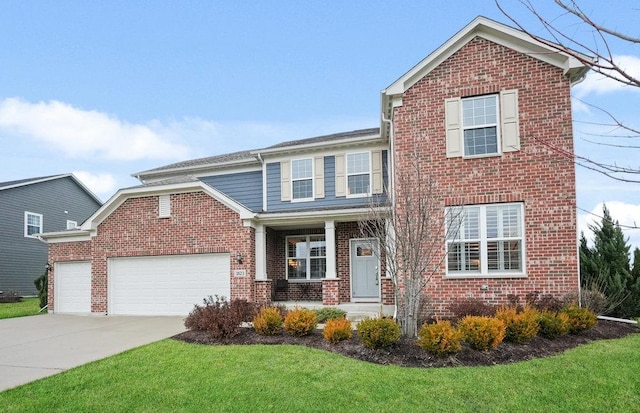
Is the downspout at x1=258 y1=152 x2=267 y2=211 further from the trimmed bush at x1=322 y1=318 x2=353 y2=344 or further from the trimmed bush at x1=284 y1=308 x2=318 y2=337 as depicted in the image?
the trimmed bush at x1=322 y1=318 x2=353 y2=344

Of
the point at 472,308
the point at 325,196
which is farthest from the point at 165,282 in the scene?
the point at 472,308

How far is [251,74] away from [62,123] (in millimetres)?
10224

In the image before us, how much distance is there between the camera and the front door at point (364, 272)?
14.7 m

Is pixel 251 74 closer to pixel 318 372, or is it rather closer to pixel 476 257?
pixel 476 257

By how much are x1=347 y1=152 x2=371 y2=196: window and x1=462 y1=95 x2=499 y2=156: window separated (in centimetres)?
433

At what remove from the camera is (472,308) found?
990 centimetres

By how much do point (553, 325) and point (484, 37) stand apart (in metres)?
7.53

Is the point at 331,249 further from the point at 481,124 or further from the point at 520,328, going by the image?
the point at 520,328

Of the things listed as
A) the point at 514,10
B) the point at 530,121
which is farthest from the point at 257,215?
the point at 514,10

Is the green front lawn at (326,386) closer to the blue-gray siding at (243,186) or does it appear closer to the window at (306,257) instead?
the window at (306,257)

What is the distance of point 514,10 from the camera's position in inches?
97.8

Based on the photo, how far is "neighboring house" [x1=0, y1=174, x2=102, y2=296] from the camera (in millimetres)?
22688

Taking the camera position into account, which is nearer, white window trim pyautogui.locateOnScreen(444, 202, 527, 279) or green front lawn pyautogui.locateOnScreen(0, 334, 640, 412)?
green front lawn pyautogui.locateOnScreen(0, 334, 640, 412)

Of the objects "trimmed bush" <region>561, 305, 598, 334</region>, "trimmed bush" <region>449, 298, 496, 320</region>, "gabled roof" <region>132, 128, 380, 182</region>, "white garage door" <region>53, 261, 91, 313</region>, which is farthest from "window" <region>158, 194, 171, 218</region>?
"trimmed bush" <region>561, 305, 598, 334</region>
